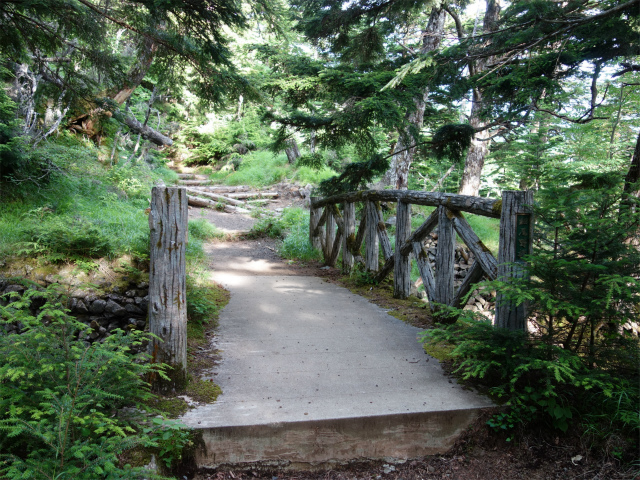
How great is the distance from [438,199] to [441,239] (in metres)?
0.45

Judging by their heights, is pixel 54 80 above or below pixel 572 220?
above

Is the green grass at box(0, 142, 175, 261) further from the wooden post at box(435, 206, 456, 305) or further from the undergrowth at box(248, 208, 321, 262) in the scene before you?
the wooden post at box(435, 206, 456, 305)

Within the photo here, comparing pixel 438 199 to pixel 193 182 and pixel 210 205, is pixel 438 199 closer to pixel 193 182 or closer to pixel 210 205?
pixel 210 205

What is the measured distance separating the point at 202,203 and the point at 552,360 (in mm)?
13601

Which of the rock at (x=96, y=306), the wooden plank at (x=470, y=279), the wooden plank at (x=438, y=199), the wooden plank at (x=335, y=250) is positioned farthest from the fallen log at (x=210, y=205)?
the wooden plank at (x=470, y=279)

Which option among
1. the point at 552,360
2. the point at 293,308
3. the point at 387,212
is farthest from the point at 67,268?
the point at 387,212

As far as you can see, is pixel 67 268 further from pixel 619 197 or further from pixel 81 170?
pixel 619 197

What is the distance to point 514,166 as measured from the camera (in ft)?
41.2

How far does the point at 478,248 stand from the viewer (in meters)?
3.94

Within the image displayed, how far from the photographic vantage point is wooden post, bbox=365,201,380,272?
21.0ft

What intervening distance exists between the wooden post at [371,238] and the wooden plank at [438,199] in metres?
0.18

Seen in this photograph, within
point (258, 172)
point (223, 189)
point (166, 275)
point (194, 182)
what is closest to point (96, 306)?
point (166, 275)

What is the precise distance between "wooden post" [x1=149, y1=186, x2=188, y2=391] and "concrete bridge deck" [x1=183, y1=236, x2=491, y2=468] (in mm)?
478

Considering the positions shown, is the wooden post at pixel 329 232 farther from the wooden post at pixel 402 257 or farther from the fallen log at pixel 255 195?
the fallen log at pixel 255 195
